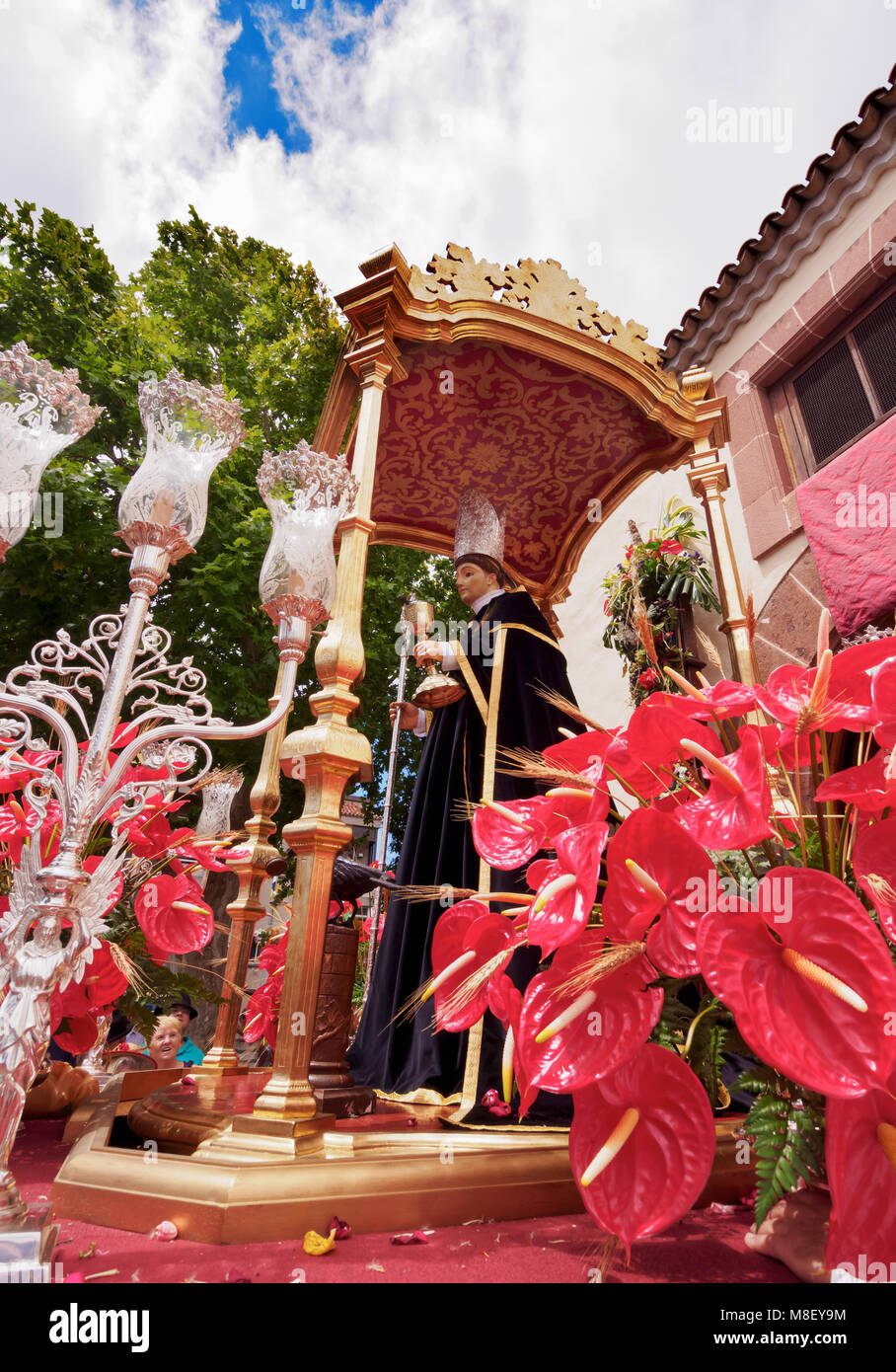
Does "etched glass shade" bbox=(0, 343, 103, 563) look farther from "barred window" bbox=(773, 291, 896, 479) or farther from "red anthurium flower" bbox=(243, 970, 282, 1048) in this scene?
"barred window" bbox=(773, 291, 896, 479)

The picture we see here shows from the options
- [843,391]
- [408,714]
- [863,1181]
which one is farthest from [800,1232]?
[843,391]

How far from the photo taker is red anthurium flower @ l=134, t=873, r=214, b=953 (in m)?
2.13

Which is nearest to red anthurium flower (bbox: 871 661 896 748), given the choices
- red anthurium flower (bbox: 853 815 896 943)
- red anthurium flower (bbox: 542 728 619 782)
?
red anthurium flower (bbox: 853 815 896 943)

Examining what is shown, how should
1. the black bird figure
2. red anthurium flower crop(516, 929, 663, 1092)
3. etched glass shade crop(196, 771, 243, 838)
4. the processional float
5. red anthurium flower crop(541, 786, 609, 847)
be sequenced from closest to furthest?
1. red anthurium flower crop(516, 929, 663, 1092)
2. red anthurium flower crop(541, 786, 609, 847)
3. the processional float
4. the black bird figure
5. etched glass shade crop(196, 771, 243, 838)

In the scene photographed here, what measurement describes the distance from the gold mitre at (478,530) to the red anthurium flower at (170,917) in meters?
2.19

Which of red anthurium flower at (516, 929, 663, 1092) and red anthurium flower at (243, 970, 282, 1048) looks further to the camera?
red anthurium flower at (243, 970, 282, 1048)

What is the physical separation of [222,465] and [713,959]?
30.9ft

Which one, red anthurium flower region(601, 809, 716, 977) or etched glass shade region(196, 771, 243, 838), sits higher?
etched glass shade region(196, 771, 243, 838)

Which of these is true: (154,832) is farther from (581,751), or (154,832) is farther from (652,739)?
(652,739)

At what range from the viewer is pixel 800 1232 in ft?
3.69

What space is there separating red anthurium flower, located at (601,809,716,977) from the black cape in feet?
4.91
